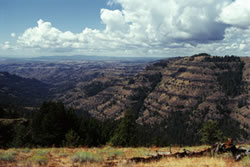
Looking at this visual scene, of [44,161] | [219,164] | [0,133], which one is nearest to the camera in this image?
[219,164]

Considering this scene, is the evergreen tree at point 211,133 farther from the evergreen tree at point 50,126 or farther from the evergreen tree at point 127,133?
the evergreen tree at point 50,126

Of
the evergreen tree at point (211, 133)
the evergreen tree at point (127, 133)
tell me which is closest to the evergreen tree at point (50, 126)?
the evergreen tree at point (127, 133)

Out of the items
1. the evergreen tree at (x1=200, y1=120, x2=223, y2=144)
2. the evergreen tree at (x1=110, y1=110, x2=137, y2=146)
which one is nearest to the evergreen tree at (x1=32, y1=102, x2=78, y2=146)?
the evergreen tree at (x1=110, y1=110, x2=137, y2=146)

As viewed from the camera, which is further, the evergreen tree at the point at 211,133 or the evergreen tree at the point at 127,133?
the evergreen tree at the point at 211,133

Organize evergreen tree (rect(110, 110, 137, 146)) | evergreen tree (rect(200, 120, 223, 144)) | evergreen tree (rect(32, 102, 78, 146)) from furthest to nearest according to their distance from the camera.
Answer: evergreen tree (rect(200, 120, 223, 144))
evergreen tree (rect(110, 110, 137, 146))
evergreen tree (rect(32, 102, 78, 146))

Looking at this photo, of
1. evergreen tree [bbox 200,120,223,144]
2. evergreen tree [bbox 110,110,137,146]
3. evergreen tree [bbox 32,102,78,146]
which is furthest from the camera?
evergreen tree [bbox 200,120,223,144]

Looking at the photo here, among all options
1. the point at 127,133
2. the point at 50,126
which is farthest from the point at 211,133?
the point at 50,126

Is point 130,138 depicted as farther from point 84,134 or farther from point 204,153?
point 204,153

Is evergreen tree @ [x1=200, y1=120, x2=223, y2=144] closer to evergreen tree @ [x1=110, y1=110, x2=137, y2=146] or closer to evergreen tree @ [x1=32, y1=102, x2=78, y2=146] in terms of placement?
evergreen tree @ [x1=110, y1=110, x2=137, y2=146]

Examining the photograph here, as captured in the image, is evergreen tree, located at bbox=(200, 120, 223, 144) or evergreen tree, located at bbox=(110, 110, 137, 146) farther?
evergreen tree, located at bbox=(200, 120, 223, 144)

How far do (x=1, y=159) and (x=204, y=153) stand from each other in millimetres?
15798

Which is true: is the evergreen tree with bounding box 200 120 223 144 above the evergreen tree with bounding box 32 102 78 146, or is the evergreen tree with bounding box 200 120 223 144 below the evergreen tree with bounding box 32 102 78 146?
below

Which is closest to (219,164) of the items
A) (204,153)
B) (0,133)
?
(204,153)

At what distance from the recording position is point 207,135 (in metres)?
64.9
